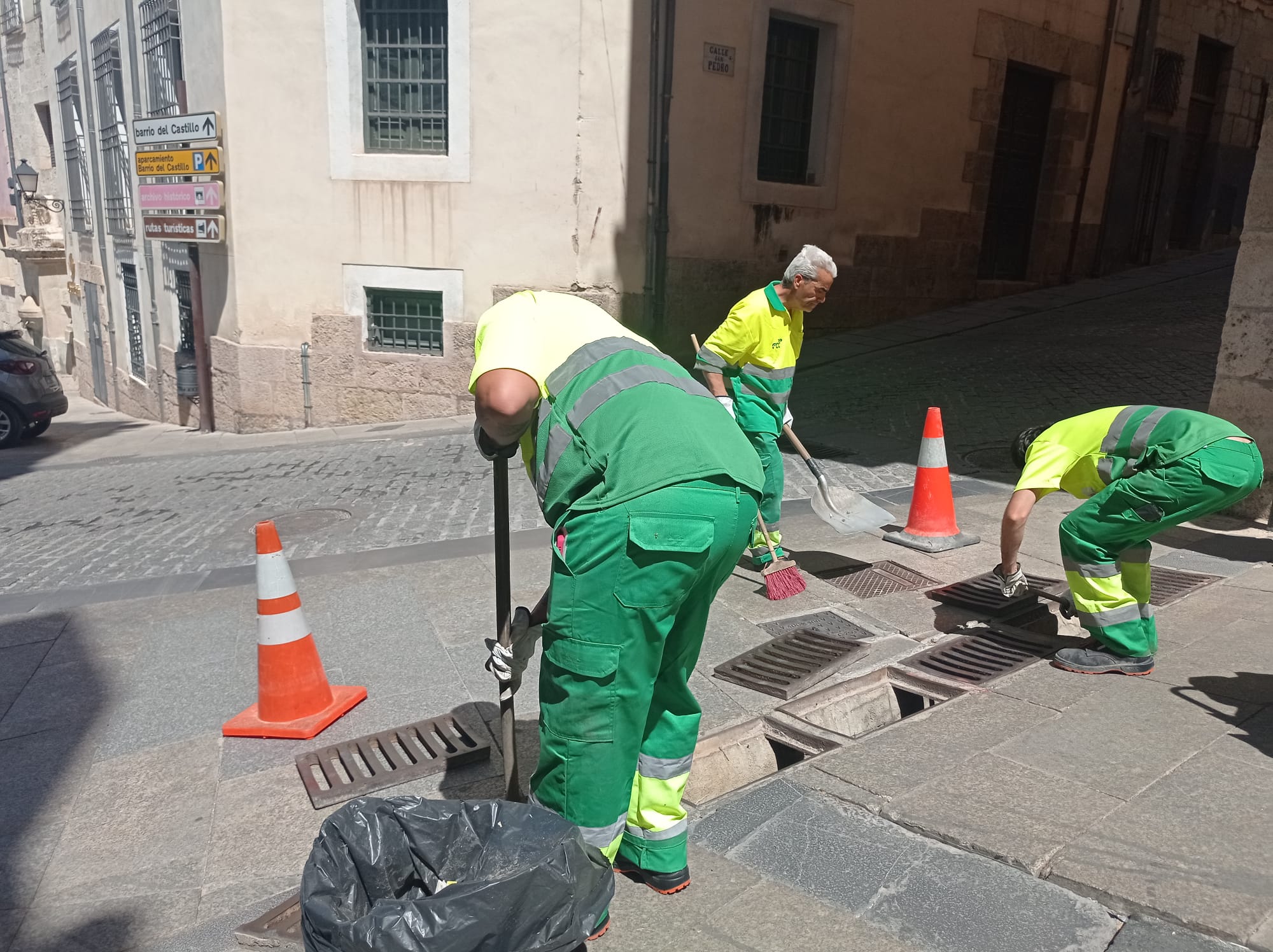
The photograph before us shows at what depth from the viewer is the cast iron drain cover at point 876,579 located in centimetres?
506

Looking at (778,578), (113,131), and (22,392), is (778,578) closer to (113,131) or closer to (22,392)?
(22,392)

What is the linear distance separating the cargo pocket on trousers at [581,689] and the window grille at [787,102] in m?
10.4

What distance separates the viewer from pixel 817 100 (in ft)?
39.9

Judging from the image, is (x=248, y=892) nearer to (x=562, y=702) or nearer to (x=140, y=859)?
(x=140, y=859)

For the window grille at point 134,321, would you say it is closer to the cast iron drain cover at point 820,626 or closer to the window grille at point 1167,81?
the cast iron drain cover at point 820,626

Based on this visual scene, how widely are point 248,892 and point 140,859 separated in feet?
1.39

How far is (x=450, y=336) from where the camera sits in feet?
35.0

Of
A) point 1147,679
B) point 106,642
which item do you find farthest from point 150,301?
point 1147,679

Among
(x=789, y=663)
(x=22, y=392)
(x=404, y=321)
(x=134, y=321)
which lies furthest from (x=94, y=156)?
(x=789, y=663)

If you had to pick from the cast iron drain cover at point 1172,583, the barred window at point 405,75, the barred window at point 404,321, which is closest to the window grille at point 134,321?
the barred window at point 404,321

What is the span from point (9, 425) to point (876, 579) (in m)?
11.3

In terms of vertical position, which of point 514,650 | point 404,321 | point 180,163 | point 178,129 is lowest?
point 404,321

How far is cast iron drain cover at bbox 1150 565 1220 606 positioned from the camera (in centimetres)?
481

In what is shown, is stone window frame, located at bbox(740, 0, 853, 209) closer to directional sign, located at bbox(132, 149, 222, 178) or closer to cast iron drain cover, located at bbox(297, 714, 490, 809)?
directional sign, located at bbox(132, 149, 222, 178)
